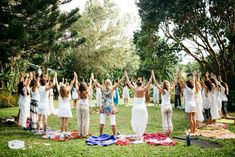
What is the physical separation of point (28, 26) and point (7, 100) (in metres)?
10.3

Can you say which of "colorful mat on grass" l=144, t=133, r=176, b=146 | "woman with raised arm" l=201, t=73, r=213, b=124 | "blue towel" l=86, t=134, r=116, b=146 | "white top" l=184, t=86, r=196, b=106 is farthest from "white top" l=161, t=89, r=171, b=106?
"woman with raised arm" l=201, t=73, r=213, b=124

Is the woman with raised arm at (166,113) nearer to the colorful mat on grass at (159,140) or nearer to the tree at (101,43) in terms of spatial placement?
the colorful mat on grass at (159,140)

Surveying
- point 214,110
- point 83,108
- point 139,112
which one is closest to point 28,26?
point 83,108

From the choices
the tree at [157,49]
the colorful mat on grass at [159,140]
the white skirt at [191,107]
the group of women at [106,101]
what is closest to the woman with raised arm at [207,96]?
the group of women at [106,101]

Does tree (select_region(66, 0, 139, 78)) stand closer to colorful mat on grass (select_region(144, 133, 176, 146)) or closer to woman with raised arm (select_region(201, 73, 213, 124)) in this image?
woman with raised arm (select_region(201, 73, 213, 124))

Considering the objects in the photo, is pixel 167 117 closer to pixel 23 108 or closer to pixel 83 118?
pixel 83 118

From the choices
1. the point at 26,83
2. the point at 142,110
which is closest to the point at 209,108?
the point at 142,110

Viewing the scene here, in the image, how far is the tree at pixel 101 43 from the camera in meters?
34.4

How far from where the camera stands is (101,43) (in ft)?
118

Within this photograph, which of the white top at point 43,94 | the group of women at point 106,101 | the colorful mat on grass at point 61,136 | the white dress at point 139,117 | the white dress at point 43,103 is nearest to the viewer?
the white dress at point 139,117

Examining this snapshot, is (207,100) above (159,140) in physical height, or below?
above

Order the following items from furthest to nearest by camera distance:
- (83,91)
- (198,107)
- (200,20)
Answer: (200,20), (198,107), (83,91)

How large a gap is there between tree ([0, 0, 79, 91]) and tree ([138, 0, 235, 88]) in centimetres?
610

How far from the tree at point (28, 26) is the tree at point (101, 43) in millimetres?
20657
